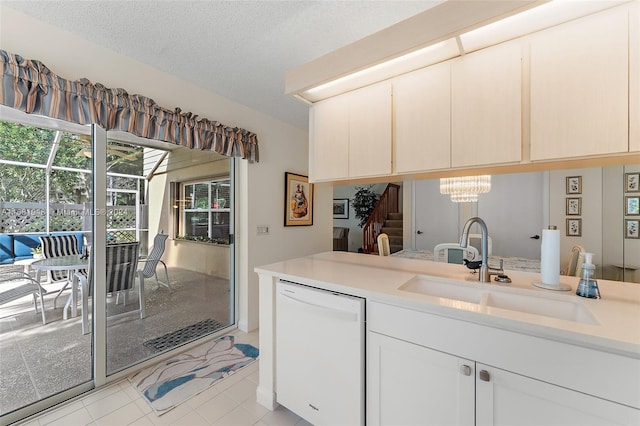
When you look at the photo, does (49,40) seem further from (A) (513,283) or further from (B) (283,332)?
(A) (513,283)

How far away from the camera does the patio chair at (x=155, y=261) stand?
7.49 feet

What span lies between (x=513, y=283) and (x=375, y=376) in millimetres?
905

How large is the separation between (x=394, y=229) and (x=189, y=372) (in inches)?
200

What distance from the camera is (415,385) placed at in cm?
116

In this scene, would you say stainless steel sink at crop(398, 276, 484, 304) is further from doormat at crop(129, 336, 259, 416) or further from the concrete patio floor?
the concrete patio floor

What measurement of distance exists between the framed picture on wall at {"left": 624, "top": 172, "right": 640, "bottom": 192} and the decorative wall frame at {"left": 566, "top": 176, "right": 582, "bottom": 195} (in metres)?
0.49

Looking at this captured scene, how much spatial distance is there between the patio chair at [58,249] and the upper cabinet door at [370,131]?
6.99 feet

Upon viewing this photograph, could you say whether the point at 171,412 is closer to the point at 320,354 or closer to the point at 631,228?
the point at 320,354

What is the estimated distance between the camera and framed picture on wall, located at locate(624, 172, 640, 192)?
3.07 meters

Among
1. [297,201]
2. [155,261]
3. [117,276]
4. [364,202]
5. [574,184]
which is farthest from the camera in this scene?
[364,202]

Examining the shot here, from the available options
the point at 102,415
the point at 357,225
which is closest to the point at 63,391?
the point at 102,415

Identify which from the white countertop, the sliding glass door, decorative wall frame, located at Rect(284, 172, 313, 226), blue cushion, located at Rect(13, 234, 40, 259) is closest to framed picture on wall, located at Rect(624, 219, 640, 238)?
the white countertop

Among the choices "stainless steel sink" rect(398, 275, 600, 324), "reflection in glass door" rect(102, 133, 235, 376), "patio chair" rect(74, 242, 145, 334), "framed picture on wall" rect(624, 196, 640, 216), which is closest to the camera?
"stainless steel sink" rect(398, 275, 600, 324)

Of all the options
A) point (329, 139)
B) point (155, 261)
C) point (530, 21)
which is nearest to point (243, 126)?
point (329, 139)
